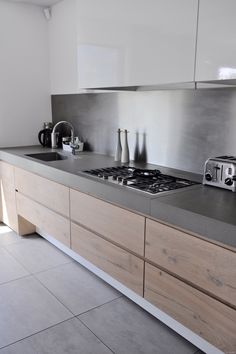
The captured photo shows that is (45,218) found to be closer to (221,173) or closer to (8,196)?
(8,196)

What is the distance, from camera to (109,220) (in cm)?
188

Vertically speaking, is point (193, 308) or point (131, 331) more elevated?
point (193, 308)

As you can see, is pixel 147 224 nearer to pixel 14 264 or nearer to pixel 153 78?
pixel 153 78

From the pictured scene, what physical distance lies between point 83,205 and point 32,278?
2.66ft

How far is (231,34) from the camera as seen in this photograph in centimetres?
138

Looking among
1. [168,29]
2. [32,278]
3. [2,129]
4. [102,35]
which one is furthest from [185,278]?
[2,129]

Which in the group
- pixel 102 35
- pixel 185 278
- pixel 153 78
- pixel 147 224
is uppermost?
pixel 102 35

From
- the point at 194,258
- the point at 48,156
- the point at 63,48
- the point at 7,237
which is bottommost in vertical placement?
the point at 7,237

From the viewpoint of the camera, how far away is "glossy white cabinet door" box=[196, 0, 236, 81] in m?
1.38

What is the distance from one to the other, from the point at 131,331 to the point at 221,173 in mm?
1061

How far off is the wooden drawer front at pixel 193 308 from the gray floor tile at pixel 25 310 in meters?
0.69

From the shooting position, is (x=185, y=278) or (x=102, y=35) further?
(x=102, y=35)

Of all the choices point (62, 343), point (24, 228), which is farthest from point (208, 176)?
point (24, 228)

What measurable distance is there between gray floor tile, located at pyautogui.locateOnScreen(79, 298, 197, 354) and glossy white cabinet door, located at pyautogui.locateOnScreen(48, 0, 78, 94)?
2.08 meters
